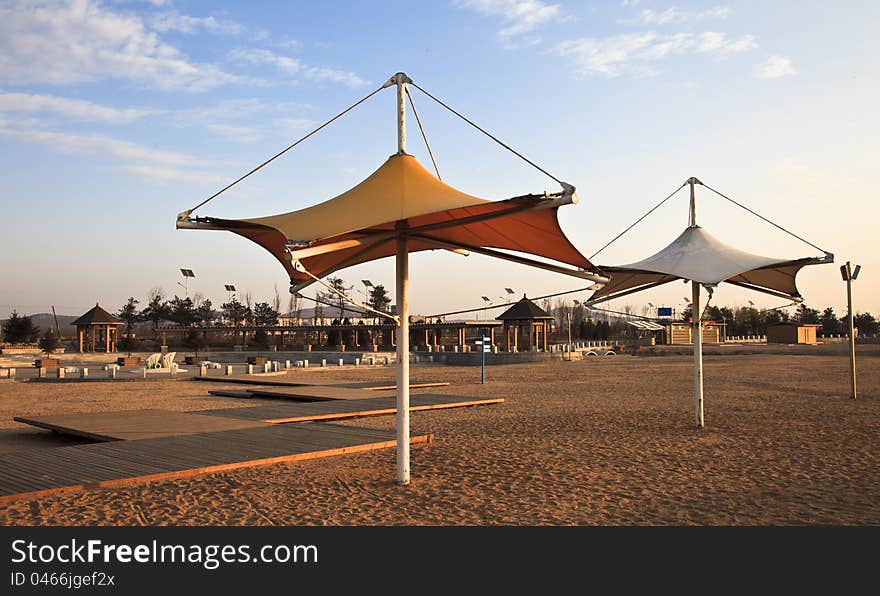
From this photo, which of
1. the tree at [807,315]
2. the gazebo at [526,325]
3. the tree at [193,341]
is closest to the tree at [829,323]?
the tree at [807,315]

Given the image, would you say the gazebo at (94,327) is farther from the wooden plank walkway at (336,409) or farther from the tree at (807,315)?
the tree at (807,315)

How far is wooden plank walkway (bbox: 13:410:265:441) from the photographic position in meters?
10.1

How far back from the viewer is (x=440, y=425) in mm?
12484

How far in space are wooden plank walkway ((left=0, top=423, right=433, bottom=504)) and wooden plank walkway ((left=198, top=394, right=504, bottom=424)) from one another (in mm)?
1574

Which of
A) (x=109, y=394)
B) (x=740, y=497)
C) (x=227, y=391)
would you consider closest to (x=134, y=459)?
(x=740, y=497)

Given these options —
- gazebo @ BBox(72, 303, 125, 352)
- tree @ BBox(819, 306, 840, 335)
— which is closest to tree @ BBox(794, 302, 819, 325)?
tree @ BBox(819, 306, 840, 335)

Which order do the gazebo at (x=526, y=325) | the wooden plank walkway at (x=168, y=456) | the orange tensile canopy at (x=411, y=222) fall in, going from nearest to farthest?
the orange tensile canopy at (x=411, y=222) < the wooden plank walkway at (x=168, y=456) < the gazebo at (x=526, y=325)

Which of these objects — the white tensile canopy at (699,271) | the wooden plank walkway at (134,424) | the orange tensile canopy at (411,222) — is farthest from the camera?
the white tensile canopy at (699,271)

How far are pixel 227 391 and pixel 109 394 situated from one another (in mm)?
3274

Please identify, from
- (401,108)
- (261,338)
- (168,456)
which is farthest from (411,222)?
(261,338)

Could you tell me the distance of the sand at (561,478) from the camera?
6168 millimetres

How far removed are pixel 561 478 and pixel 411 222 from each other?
10.4ft

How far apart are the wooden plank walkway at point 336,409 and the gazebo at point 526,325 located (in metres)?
31.8

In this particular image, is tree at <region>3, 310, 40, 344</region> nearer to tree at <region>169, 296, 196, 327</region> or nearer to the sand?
tree at <region>169, 296, 196, 327</region>
